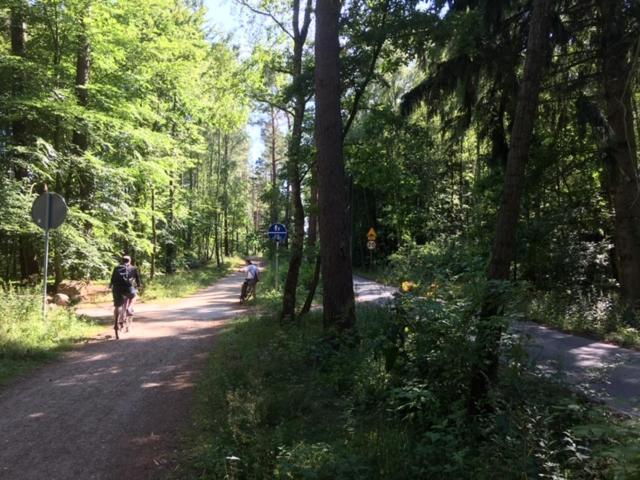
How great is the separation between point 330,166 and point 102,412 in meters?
5.24

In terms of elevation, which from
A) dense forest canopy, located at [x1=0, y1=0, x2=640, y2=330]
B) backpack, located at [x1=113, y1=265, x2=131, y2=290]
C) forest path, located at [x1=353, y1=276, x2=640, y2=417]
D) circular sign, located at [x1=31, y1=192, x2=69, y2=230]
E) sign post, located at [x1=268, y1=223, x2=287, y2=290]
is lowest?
forest path, located at [x1=353, y1=276, x2=640, y2=417]

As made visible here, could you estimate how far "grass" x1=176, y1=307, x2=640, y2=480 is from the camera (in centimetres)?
389

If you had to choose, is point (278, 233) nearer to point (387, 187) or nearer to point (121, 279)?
point (387, 187)

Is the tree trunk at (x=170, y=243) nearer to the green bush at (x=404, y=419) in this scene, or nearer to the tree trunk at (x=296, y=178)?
the tree trunk at (x=296, y=178)

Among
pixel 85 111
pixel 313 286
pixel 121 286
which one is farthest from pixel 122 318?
pixel 85 111

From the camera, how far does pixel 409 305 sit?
6039 millimetres

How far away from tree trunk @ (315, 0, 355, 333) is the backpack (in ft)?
17.3

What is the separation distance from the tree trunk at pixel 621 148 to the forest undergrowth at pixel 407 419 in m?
8.11

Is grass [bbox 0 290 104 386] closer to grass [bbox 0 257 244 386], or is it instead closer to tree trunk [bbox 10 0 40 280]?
grass [bbox 0 257 244 386]

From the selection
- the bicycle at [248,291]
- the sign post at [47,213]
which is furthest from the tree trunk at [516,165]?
the bicycle at [248,291]

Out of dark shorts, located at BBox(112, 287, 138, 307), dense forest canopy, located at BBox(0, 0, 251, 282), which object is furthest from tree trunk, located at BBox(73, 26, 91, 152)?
dark shorts, located at BBox(112, 287, 138, 307)

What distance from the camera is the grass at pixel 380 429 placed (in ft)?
12.8

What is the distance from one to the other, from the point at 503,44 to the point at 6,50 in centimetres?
1524

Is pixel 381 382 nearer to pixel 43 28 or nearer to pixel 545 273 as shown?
pixel 545 273
